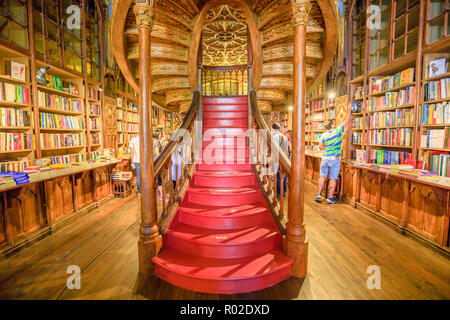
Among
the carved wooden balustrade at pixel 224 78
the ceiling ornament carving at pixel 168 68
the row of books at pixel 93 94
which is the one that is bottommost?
the row of books at pixel 93 94

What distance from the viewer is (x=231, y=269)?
1.81 m

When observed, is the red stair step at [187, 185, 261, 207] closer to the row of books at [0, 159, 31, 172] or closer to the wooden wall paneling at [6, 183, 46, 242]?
the wooden wall paneling at [6, 183, 46, 242]

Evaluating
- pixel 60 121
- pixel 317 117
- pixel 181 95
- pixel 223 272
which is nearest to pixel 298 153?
pixel 223 272

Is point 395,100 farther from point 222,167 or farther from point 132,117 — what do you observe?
point 132,117

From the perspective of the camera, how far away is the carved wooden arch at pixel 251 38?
10.0ft

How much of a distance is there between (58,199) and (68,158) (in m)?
0.91

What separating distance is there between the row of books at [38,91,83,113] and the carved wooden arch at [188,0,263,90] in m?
2.22

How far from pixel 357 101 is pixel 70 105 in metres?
5.48

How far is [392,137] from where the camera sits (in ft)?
10.7

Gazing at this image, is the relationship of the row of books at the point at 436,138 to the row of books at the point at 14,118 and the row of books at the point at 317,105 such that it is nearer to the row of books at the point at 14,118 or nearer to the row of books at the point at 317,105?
the row of books at the point at 317,105

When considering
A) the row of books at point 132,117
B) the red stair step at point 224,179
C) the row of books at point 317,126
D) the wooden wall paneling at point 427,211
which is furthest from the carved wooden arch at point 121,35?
the row of books at point 317,126

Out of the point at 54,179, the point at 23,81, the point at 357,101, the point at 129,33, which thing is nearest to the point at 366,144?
the point at 357,101

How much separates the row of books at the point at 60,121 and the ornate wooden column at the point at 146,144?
7.80 ft

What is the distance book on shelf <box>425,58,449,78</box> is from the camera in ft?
8.32
